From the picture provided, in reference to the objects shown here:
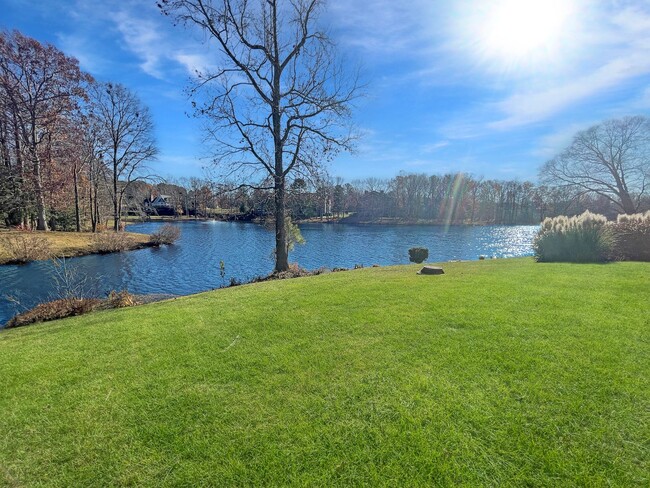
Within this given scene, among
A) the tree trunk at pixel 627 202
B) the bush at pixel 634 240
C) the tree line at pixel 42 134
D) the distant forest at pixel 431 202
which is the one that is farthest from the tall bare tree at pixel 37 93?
the distant forest at pixel 431 202

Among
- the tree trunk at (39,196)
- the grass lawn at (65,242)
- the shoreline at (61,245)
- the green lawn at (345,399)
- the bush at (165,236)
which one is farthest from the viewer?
the bush at (165,236)

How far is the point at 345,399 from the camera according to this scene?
290cm

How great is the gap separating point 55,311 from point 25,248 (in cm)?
1460

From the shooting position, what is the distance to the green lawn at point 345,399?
2217 millimetres

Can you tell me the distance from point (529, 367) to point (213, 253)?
22650 mm

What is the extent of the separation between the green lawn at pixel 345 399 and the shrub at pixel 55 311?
2.82m

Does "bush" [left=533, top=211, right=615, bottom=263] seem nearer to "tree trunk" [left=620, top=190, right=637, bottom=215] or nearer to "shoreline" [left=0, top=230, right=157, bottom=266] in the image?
"tree trunk" [left=620, top=190, right=637, bottom=215]

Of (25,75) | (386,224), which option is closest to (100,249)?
(25,75)

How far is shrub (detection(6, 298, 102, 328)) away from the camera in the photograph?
7602 mm

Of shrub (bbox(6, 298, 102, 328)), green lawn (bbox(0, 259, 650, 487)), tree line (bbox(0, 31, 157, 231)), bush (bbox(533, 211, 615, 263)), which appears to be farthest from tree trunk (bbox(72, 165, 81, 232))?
bush (bbox(533, 211, 615, 263))

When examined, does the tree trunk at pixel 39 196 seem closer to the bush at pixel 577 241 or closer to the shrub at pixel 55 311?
the shrub at pixel 55 311

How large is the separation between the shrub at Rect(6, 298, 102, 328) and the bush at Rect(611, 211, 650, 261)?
1627 centimetres

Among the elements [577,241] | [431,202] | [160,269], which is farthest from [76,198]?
[431,202]

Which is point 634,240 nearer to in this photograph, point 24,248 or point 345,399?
point 345,399
